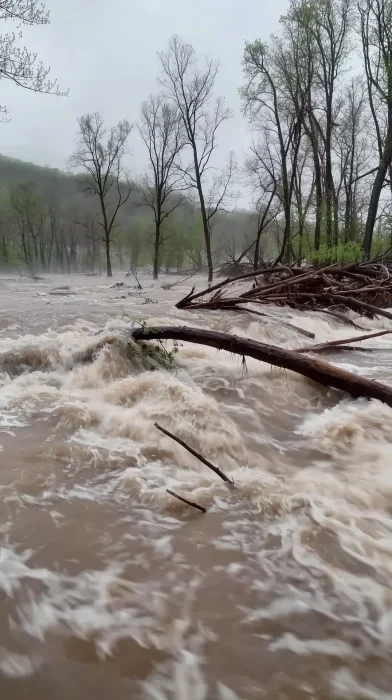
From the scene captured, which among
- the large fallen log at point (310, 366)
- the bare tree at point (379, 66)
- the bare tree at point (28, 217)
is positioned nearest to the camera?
the large fallen log at point (310, 366)

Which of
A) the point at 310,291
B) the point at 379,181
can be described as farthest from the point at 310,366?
the point at 379,181

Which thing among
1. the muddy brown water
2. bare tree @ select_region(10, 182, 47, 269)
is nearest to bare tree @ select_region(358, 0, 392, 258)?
the muddy brown water

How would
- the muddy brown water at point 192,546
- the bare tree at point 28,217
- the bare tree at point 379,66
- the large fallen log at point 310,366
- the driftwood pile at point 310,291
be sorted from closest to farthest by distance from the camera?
the muddy brown water at point 192,546 < the large fallen log at point 310,366 < the driftwood pile at point 310,291 < the bare tree at point 379,66 < the bare tree at point 28,217

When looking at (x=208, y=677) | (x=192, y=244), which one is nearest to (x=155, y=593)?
(x=208, y=677)

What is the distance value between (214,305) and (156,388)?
3388mm

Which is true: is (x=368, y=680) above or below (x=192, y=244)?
below

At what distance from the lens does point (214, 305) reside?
25.0ft

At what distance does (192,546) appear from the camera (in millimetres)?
2344

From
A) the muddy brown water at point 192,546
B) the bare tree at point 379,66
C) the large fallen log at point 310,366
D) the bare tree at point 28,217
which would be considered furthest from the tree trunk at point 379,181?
the bare tree at point 28,217

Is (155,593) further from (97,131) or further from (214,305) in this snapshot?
(97,131)

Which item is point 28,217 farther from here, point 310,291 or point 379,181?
point 310,291

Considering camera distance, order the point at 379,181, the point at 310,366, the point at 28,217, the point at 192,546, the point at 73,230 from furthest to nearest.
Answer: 1. the point at 73,230
2. the point at 28,217
3. the point at 379,181
4. the point at 310,366
5. the point at 192,546

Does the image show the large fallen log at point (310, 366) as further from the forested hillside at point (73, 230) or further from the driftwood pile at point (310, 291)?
the forested hillside at point (73, 230)

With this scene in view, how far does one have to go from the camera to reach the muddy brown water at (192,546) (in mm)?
1639
